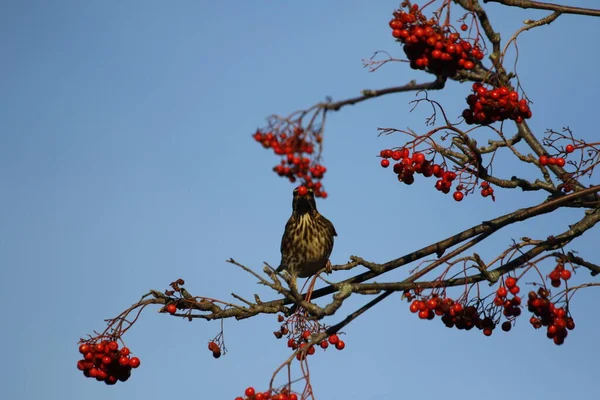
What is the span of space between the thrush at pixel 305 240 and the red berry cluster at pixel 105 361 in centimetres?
486

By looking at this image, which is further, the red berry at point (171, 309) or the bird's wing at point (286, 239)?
the bird's wing at point (286, 239)

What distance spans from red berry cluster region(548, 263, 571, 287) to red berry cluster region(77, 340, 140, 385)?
2.61m

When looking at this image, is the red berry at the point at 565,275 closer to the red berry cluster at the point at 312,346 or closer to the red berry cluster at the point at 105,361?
the red berry cluster at the point at 312,346

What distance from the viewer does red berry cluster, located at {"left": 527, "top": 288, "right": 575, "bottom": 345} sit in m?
4.76

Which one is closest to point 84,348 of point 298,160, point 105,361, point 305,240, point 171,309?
point 105,361

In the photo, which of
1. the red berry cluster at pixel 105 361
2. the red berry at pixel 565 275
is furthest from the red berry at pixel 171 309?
the red berry at pixel 565 275

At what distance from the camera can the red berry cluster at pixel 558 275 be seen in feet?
15.2

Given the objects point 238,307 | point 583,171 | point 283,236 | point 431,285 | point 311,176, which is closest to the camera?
point 311,176

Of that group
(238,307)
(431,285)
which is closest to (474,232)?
(431,285)

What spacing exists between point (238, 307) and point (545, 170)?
2197mm

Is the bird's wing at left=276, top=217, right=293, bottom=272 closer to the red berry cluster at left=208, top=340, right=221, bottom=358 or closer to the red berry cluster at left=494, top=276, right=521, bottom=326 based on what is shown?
the red berry cluster at left=208, top=340, right=221, bottom=358

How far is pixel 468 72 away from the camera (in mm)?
4805

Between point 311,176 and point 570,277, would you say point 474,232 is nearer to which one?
point 570,277

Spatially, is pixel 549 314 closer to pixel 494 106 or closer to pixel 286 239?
pixel 494 106
